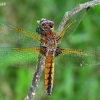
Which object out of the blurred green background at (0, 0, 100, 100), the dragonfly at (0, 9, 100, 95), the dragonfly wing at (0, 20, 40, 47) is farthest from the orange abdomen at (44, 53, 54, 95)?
the blurred green background at (0, 0, 100, 100)

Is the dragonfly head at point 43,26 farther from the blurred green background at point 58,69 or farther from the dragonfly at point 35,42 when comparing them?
the blurred green background at point 58,69

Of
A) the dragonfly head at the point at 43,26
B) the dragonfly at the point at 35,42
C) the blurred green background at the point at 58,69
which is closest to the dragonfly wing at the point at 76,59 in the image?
the dragonfly at the point at 35,42

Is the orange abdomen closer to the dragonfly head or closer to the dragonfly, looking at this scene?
the dragonfly

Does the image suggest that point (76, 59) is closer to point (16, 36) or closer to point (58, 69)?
point (16, 36)

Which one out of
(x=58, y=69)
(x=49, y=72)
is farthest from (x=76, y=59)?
(x=58, y=69)

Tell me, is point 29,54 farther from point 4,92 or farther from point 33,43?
point 4,92

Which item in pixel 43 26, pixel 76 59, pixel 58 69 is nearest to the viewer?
pixel 43 26

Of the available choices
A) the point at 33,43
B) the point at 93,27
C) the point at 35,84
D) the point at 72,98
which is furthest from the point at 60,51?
the point at 93,27
